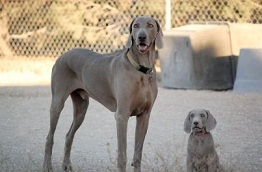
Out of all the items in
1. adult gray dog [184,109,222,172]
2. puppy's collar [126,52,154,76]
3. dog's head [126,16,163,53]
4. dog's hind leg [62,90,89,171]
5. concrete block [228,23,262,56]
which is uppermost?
dog's head [126,16,163,53]

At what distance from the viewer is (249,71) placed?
11617 millimetres

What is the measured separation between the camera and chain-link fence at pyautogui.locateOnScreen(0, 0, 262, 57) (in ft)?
47.1

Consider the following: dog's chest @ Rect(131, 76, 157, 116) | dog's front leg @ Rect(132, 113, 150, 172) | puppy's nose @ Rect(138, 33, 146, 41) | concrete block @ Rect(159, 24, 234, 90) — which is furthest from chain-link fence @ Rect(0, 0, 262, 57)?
puppy's nose @ Rect(138, 33, 146, 41)

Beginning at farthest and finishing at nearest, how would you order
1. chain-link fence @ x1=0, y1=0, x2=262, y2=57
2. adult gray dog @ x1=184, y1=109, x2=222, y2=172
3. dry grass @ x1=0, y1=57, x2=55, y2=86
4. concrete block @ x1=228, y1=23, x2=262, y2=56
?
chain-link fence @ x1=0, y1=0, x2=262, y2=57 < dry grass @ x1=0, y1=57, x2=55, y2=86 < concrete block @ x1=228, y1=23, x2=262, y2=56 < adult gray dog @ x1=184, y1=109, x2=222, y2=172

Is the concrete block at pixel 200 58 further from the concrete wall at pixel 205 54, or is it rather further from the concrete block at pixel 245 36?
the concrete block at pixel 245 36

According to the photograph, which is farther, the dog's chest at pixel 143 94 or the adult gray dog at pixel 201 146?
the dog's chest at pixel 143 94

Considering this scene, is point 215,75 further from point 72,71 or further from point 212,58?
point 72,71

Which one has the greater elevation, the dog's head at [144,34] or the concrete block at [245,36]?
the dog's head at [144,34]

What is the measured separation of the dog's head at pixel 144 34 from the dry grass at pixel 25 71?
728 centimetres

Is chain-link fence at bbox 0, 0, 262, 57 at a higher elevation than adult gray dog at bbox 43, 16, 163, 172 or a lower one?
lower

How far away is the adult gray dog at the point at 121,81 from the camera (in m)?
6.17

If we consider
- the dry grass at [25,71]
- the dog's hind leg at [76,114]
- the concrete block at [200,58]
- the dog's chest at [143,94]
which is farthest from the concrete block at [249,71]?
the dog's chest at [143,94]

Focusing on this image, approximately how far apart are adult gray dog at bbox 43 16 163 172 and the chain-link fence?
758 centimetres

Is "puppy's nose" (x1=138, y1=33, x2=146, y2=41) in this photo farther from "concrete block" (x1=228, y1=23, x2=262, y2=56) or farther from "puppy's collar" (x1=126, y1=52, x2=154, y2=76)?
"concrete block" (x1=228, y1=23, x2=262, y2=56)
